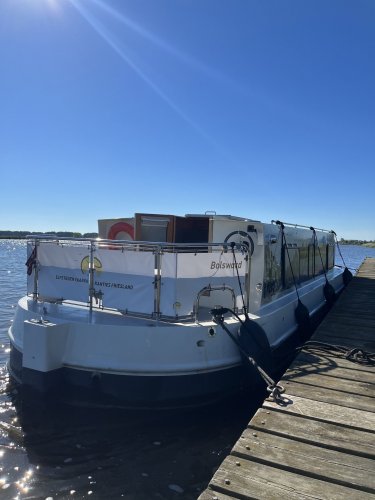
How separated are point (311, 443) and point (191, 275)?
276 cm

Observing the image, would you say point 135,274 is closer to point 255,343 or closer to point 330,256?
point 255,343

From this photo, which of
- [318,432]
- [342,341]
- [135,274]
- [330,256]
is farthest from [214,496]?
[330,256]

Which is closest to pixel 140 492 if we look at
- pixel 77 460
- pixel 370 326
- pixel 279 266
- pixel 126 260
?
pixel 77 460

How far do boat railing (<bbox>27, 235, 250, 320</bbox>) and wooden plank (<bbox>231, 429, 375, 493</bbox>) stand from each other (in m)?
2.33

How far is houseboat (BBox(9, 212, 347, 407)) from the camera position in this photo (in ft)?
17.6

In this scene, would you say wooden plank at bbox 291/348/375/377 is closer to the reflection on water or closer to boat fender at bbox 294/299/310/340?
the reflection on water

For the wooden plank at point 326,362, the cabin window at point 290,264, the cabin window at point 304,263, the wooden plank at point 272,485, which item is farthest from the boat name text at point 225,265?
the cabin window at point 304,263

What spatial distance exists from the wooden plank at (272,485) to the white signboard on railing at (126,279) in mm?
2821

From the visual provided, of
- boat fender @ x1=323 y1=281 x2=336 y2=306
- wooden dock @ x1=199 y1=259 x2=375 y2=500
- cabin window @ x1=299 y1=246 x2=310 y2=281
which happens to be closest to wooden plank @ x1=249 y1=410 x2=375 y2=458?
wooden dock @ x1=199 y1=259 x2=375 y2=500

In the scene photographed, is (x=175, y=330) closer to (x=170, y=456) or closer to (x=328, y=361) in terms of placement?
(x=170, y=456)

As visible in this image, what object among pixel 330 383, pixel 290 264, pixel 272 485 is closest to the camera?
pixel 272 485

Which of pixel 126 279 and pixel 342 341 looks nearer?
pixel 126 279

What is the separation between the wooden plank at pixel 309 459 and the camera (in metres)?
3.28

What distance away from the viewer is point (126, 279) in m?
5.95
